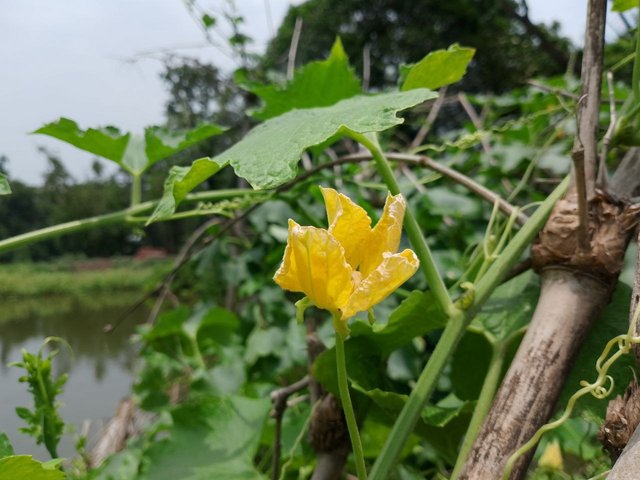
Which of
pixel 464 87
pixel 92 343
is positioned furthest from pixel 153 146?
pixel 464 87

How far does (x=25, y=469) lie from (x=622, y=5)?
1.41 feet

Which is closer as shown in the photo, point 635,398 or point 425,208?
point 635,398

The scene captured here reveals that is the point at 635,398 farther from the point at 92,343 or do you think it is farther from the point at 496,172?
the point at 92,343

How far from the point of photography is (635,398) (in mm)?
172

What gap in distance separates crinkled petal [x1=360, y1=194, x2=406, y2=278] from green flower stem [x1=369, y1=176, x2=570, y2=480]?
0.09 m

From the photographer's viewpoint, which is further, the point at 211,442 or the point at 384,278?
the point at 211,442

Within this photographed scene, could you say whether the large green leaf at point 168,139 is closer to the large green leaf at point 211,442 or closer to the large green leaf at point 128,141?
the large green leaf at point 128,141

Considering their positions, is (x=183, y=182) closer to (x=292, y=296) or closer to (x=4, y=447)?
(x=4, y=447)

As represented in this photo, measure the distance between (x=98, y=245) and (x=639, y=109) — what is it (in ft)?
34.5

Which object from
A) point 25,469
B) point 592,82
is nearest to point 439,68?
point 592,82

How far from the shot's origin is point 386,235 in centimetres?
18

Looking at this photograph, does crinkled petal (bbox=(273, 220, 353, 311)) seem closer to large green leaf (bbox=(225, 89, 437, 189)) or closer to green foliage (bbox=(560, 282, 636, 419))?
large green leaf (bbox=(225, 89, 437, 189))

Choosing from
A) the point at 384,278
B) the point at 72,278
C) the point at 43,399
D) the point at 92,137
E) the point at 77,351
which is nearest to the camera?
the point at 384,278

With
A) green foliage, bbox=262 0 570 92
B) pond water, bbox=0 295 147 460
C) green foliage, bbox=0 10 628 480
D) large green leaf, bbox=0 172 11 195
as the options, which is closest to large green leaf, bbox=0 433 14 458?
green foliage, bbox=0 10 628 480
